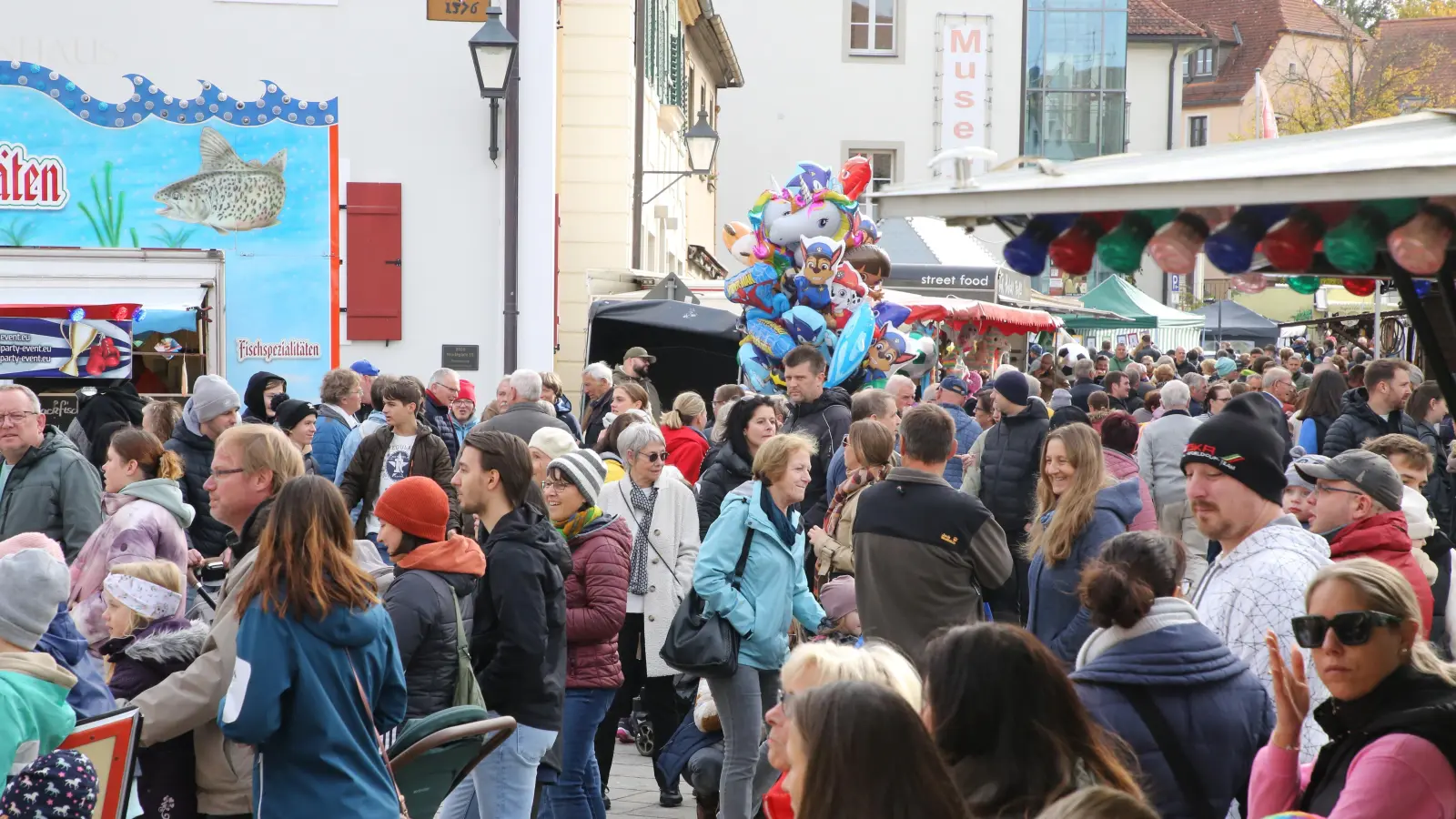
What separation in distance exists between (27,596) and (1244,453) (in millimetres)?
3409

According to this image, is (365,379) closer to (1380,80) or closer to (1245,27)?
(1380,80)

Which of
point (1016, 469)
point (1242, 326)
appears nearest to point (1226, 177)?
point (1016, 469)

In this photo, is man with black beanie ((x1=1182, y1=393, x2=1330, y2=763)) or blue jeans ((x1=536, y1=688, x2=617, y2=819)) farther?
blue jeans ((x1=536, y1=688, x2=617, y2=819))

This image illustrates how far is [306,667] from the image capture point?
13.7 ft

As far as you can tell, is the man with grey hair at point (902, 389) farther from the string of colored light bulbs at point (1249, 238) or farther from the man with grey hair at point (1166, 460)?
the string of colored light bulbs at point (1249, 238)

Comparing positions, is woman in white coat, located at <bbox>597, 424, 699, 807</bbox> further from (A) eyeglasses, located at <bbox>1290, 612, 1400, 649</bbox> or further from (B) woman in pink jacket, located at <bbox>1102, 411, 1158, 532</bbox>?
(A) eyeglasses, located at <bbox>1290, 612, 1400, 649</bbox>

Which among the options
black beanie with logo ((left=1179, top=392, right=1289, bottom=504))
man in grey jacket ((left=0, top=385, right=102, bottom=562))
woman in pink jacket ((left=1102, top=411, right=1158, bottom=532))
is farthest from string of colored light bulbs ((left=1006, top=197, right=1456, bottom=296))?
man in grey jacket ((left=0, top=385, right=102, bottom=562))

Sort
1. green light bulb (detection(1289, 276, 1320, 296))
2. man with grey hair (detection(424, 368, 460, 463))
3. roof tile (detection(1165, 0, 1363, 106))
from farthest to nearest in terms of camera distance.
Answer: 1. roof tile (detection(1165, 0, 1363, 106))
2. man with grey hair (detection(424, 368, 460, 463))
3. green light bulb (detection(1289, 276, 1320, 296))

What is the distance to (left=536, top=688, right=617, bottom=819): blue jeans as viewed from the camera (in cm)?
611

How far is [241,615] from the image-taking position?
428 cm

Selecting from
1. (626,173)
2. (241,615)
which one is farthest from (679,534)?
(626,173)

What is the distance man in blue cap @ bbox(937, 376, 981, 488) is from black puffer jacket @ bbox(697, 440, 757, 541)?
1.97 m

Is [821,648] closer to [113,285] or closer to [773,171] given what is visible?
[113,285]

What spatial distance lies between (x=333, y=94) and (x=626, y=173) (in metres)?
5.64
